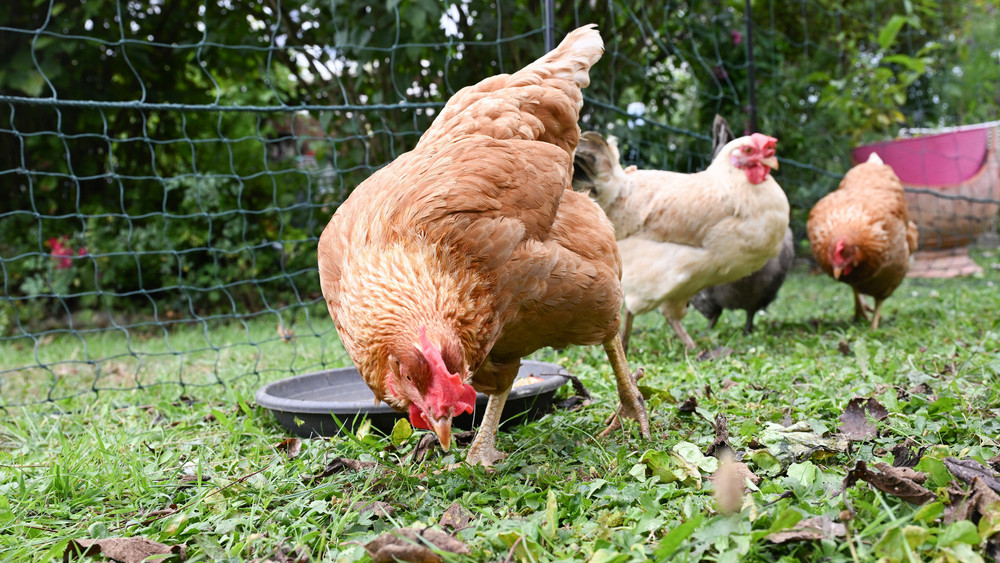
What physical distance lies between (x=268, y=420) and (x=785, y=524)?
1950 mm

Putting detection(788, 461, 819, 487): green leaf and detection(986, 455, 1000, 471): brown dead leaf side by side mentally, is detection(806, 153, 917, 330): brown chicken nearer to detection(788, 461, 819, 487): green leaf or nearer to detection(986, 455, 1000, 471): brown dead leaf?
detection(986, 455, 1000, 471): brown dead leaf

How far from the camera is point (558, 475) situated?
70.2 inches

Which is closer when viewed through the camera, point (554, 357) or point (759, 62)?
point (554, 357)

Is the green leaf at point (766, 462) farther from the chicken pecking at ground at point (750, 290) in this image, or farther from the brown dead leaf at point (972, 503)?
the chicken pecking at ground at point (750, 290)

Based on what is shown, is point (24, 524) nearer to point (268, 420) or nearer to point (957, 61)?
point (268, 420)

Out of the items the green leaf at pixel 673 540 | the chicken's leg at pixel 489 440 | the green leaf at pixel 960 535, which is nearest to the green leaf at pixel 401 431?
the chicken's leg at pixel 489 440

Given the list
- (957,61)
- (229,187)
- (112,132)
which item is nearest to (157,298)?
(229,187)

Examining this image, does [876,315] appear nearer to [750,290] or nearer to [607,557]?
[750,290]

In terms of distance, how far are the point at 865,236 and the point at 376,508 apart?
12.1 ft

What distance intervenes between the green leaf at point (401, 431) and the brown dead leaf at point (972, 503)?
1396 millimetres

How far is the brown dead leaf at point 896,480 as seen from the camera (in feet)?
4.25

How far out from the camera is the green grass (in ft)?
4.27

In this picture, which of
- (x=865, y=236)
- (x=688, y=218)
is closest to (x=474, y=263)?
(x=688, y=218)

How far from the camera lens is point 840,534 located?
4.02 ft
